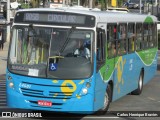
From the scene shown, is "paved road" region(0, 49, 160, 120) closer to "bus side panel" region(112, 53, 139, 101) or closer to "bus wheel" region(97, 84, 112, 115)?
"bus wheel" region(97, 84, 112, 115)

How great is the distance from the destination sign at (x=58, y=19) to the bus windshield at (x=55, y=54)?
0.16m

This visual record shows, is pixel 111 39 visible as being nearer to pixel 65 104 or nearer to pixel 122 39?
pixel 122 39

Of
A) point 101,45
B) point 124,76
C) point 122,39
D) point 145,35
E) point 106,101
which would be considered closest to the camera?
point 101,45

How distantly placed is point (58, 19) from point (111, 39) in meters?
2.03

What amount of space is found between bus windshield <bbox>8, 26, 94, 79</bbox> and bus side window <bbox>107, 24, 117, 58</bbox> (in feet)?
4.75

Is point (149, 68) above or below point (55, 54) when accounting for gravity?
below

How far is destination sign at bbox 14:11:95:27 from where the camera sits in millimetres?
11273

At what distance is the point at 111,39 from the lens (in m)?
12.9

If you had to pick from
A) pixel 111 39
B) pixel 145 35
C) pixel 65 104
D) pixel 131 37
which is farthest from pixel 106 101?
pixel 145 35

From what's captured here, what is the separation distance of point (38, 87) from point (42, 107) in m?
0.44

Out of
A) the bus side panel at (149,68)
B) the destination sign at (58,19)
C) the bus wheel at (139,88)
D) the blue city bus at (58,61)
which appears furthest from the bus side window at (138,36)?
the destination sign at (58,19)

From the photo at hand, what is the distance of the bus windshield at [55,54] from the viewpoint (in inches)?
435

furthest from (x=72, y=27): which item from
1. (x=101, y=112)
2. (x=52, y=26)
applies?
(x=101, y=112)

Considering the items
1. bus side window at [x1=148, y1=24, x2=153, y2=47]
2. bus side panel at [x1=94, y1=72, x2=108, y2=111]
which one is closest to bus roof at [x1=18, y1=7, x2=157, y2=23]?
bus side window at [x1=148, y1=24, x2=153, y2=47]
